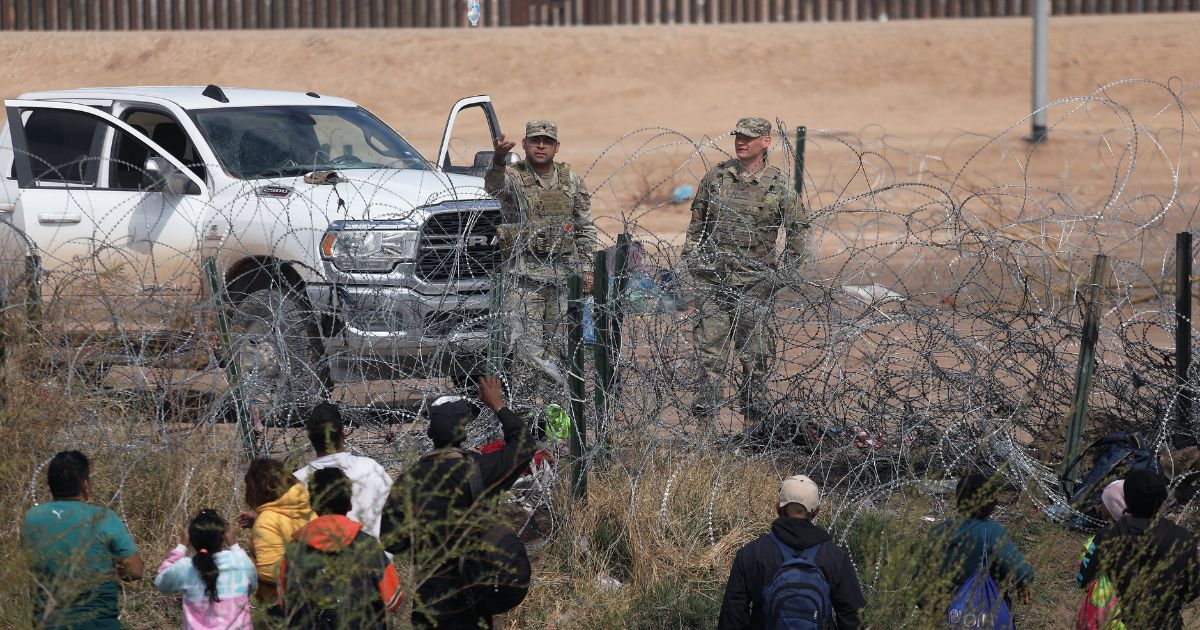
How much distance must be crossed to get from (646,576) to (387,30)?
22.5 meters

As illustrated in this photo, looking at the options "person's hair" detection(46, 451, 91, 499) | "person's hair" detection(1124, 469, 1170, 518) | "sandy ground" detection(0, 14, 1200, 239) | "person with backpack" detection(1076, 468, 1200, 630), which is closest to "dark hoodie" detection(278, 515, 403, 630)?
"person's hair" detection(46, 451, 91, 499)

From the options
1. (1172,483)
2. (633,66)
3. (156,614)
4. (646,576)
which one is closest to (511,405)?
(646,576)

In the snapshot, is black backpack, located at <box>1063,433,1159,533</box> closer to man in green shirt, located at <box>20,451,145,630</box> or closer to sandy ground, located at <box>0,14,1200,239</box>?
man in green shirt, located at <box>20,451,145,630</box>

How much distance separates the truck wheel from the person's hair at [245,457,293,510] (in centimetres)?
109

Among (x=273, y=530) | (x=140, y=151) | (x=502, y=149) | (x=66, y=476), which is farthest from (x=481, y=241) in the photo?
(x=66, y=476)

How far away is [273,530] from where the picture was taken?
4434 mm

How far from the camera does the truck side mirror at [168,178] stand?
7.34m

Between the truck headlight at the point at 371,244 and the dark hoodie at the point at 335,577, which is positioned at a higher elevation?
the truck headlight at the point at 371,244

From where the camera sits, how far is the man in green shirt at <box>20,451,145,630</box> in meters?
4.23

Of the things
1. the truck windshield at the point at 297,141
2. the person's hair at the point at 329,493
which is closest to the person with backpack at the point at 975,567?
the person's hair at the point at 329,493

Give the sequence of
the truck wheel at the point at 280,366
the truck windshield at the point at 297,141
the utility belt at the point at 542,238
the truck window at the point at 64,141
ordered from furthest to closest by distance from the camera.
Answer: the truck window at the point at 64,141 < the truck windshield at the point at 297,141 < the utility belt at the point at 542,238 < the truck wheel at the point at 280,366

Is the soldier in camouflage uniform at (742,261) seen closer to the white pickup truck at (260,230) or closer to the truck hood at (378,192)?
the white pickup truck at (260,230)

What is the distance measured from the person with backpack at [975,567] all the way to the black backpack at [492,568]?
132 centimetres

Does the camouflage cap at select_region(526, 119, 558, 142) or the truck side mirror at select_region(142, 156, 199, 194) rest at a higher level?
the camouflage cap at select_region(526, 119, 558, 142)
